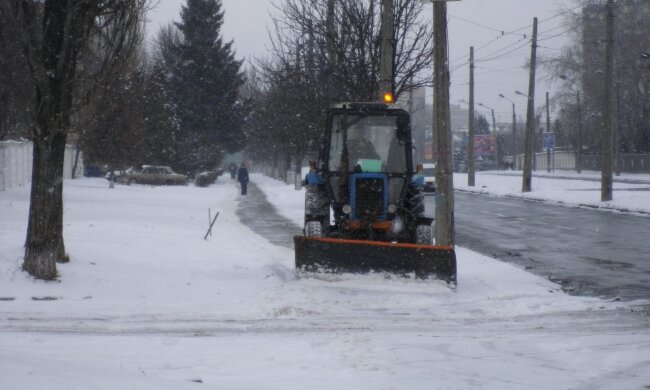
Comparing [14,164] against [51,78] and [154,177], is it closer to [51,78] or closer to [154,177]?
[154,177]

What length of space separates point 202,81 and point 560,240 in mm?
47241

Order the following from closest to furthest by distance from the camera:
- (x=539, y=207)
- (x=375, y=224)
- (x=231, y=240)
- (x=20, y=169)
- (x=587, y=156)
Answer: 1. (x=375, y=224)
2. (x=231, y=240)
3. (x=539, y=207)
4. (x=20, y=169)
5. (x=587, y=156)

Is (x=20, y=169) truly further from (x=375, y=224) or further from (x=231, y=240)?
(x=375, y=224)

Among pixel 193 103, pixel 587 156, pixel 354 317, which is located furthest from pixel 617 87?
pixel 354 317

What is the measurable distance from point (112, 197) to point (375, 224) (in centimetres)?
2298

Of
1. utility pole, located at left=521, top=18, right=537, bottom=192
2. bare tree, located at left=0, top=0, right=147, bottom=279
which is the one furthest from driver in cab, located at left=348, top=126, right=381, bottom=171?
utility pole, located at left=521, top=18, right=537, bottom=192

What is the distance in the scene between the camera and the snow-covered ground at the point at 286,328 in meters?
7.30

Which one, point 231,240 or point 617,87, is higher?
point 617,87

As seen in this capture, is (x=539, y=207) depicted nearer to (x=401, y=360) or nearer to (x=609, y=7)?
(x=609, y=7)

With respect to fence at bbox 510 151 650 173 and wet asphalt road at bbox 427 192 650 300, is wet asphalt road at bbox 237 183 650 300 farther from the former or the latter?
fence at bbox 510 151 650 173

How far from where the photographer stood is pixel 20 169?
40688 mm

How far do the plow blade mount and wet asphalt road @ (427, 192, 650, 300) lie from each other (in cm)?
197

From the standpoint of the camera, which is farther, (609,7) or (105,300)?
(609,7)

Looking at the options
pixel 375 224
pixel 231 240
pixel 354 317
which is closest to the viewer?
pixel 354 317
